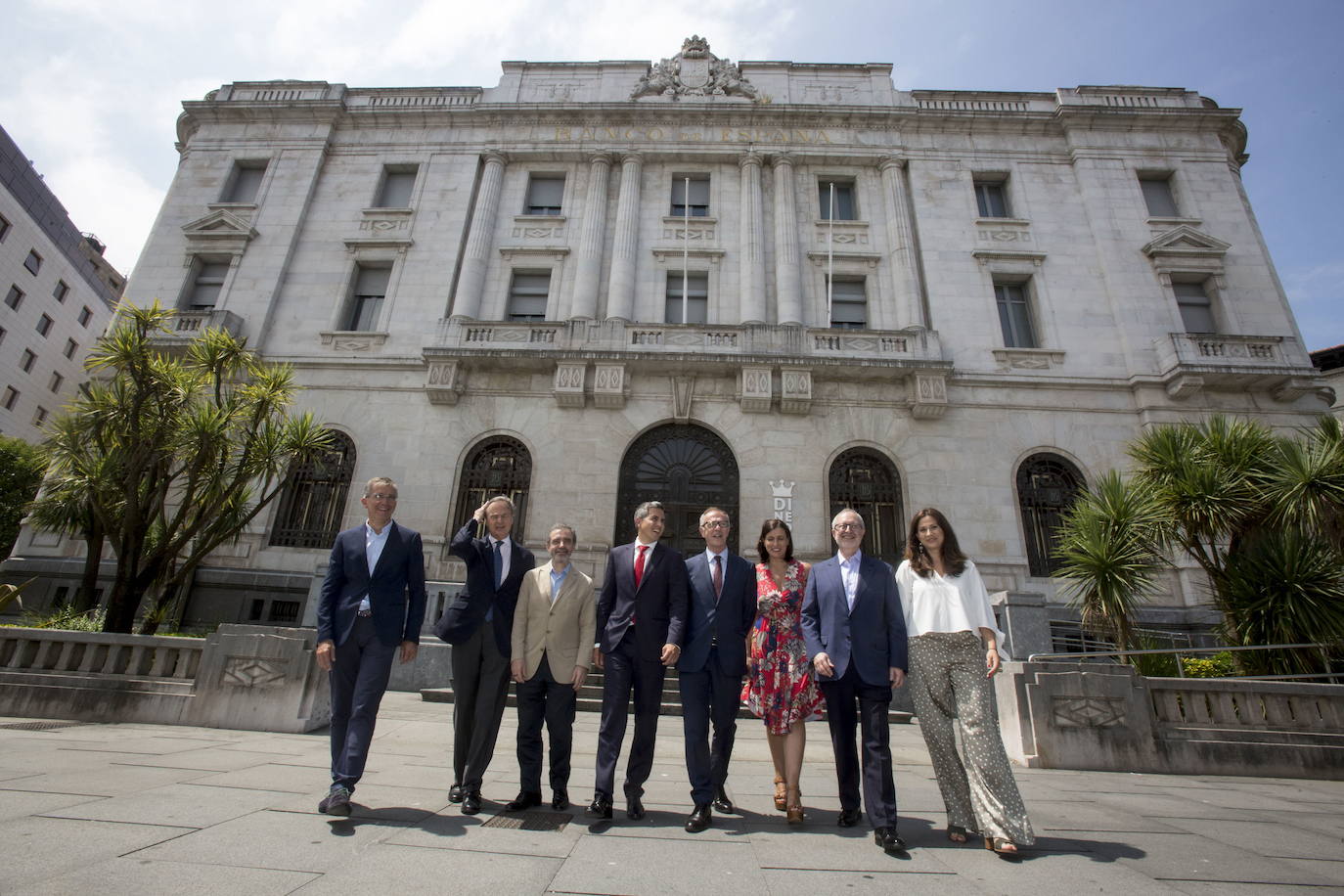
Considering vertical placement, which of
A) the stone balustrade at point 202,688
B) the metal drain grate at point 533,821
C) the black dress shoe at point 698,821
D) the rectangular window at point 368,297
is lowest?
the metal drain grate at point 533,821

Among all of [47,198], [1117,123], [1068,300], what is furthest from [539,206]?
[47,198]

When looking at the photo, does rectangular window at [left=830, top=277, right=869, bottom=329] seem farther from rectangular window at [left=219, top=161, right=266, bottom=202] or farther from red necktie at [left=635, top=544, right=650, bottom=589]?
rectangular window at [left=219, top=161, right=266, bottom=202]

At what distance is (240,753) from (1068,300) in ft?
66.7

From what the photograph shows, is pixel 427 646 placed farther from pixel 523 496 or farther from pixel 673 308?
pixel 673 308

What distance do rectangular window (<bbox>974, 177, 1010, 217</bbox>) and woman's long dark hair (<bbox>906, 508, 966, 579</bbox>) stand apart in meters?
18.0

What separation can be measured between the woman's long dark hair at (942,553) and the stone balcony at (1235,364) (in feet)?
50.6

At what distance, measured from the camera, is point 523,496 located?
15352 millimetres

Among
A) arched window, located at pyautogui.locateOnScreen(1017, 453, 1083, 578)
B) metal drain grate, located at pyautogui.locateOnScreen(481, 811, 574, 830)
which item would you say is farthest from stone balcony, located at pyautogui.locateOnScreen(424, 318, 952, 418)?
metal drain grate, located at pyautogui.locateOnScreen(481, 811, 574, 830)

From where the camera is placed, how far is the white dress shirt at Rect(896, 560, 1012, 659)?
4109 millimetres

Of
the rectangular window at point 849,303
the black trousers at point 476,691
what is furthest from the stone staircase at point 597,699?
the rectangular window at point 849,303

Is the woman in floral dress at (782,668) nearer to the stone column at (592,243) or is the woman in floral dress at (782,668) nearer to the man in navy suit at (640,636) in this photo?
the man in navy suit at (640,636)

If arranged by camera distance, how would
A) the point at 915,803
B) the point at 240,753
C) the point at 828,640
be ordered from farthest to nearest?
the point at 240,753 → the point at 915,803 → the point at 828,640

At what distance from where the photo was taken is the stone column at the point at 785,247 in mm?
16641

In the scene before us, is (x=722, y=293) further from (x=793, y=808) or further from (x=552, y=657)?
(x=793, y=808)
